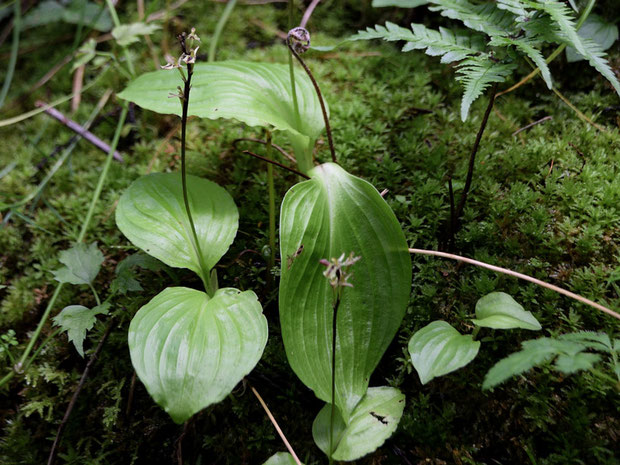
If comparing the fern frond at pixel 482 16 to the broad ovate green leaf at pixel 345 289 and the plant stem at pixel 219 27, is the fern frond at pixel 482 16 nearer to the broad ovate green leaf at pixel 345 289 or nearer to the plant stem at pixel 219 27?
the broad ovate green leaf at pixel 345 289

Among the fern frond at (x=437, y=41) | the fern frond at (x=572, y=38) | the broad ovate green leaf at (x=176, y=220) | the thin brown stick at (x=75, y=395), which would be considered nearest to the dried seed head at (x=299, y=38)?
the fern frond at (x=437, y=41)

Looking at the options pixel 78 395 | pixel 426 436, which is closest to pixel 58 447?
pixel 78 395

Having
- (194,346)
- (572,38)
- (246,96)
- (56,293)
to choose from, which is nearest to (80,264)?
(56,293)

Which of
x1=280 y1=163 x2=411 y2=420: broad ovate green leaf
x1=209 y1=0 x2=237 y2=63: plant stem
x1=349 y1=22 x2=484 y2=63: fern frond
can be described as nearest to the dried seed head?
x1=349 y1=22 x2=484 y2=63: fern frond

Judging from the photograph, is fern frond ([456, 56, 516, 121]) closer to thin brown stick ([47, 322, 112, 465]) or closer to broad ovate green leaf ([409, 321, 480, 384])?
broad ovate green leaf ([409, 321, 480, 384])

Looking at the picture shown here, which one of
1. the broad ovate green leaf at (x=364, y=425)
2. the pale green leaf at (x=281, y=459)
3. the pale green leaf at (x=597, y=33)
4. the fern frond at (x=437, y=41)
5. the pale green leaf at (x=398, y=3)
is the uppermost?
the fern frond at (x=437, y=41)

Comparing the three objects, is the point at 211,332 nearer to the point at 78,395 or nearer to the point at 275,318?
the point at 275,318
